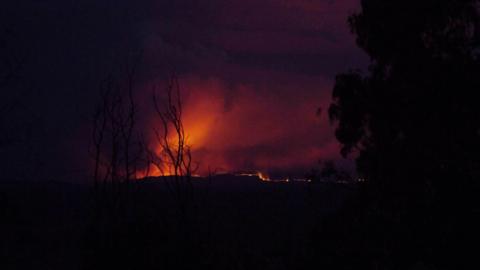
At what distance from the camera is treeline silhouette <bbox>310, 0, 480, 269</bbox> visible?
13.8 metres

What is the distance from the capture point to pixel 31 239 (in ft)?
95.1

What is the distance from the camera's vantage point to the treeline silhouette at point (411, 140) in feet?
45.3

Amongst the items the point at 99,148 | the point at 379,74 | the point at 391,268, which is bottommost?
the point at 391,268

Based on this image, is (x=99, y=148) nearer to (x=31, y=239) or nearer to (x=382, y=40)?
(x=382, y=40)

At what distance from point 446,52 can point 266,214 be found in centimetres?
2876

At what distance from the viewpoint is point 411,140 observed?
14.8 m

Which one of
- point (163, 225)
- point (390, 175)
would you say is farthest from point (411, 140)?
point (163, 225)

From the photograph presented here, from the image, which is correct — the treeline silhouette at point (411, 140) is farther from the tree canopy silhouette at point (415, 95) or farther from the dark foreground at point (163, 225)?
the dark foreground at point (163, 225)

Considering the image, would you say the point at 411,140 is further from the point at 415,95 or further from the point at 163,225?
the point at 163,225

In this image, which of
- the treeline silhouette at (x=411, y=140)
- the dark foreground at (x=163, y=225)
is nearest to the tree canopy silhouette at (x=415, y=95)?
the treeline silhouette at (x=411, y=140)

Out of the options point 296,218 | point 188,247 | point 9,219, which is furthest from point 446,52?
point 296,218

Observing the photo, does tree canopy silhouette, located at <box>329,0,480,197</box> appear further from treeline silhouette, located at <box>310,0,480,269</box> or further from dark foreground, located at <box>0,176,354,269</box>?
dark foreground, located at <box>0,176,354,269</box>

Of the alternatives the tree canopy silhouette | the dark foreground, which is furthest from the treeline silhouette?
the dark foreground

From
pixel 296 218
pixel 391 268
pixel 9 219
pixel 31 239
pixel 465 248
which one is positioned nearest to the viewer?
pixel 465 248
